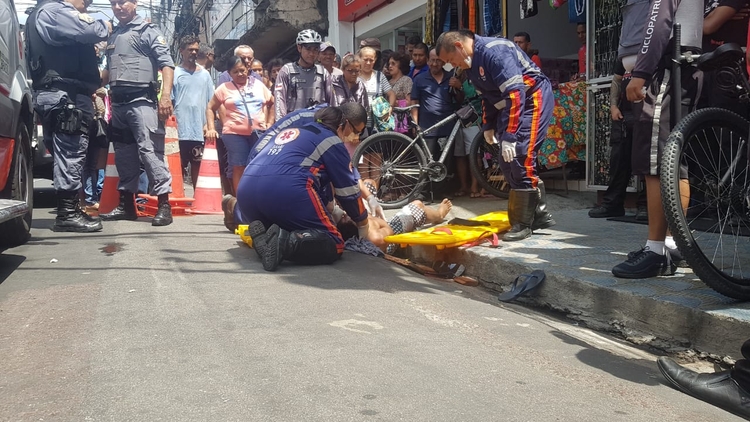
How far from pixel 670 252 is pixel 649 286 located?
346mm

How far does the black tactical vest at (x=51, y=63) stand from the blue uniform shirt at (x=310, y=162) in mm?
2458

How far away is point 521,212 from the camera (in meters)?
5.89

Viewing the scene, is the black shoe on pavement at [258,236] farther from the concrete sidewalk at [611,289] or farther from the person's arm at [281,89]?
the person's arm at [281,89]

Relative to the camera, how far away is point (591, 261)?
4863 millimetres

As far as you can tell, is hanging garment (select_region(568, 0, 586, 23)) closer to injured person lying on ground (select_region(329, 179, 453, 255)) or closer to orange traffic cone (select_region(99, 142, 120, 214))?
injured person lying on ground (select_region(329, 179, 453, 255))

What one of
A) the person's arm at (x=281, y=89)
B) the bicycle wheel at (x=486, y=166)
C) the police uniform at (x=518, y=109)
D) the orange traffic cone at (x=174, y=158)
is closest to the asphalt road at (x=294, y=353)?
the police uniform at (x=518, y=109)

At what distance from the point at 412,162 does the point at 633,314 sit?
4666mm

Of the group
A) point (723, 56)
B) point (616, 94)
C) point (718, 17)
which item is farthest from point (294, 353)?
point (616, 94)

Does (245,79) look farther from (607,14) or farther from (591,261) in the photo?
(591,261)

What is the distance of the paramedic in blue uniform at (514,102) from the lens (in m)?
5.69

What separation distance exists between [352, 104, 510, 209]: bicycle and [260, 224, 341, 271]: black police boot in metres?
2.94

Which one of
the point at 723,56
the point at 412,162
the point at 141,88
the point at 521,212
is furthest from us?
the point at 412,162

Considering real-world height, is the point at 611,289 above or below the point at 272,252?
below

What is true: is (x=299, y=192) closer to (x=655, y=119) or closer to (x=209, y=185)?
(x=655, y=119)
